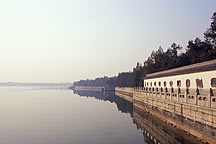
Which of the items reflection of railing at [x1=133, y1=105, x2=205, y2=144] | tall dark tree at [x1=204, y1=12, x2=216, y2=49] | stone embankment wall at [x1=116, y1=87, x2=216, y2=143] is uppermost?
tall dark tree at [x1=204, y1=12, x2=216, y2=49]

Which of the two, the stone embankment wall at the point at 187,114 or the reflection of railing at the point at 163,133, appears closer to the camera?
the stone embankment wall at the point at 187,114

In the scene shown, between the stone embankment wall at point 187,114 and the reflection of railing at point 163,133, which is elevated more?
the stone embankment wall at point 187,114

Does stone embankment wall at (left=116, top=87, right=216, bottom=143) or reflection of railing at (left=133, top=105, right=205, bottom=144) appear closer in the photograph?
stone embankment wall at (left=116, top=87, right=216, bottom=143)

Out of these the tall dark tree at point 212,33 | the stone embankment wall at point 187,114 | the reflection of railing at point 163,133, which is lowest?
the reflection of railing at point 163,133

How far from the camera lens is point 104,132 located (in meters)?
24.9

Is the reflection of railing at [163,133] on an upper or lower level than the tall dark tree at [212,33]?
lower

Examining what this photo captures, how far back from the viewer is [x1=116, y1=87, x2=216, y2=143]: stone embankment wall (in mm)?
16156

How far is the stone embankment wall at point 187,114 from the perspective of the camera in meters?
16.2

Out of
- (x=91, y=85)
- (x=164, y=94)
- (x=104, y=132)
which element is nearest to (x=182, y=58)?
(x=164, y=94)

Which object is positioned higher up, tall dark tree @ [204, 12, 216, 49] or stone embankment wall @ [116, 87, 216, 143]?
tall dark tree @ [204, 12, 216, 49]

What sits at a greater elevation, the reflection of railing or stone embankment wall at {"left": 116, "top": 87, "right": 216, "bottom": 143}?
stone embankment wall at {"left": 116, "top": 87, "right": 216, "bottom": 143}

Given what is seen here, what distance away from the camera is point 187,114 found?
66.4 feet

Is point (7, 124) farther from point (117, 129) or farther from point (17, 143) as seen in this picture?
point (117, 129)

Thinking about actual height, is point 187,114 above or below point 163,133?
above
